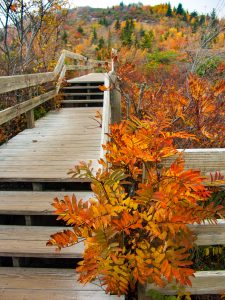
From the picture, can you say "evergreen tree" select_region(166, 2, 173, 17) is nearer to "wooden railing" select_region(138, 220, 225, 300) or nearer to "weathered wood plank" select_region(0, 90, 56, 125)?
"weathered wood plank" select_region(0, 90, 56, 125)

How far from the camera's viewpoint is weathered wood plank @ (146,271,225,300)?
→ 2111 mm

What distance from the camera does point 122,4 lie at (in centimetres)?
7925

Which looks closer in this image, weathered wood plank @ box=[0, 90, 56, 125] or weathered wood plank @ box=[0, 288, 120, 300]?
weathered wood plank @ box=[0, 288, 120, 300]

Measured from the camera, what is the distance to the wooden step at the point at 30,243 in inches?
103

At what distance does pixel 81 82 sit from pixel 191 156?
748 cm

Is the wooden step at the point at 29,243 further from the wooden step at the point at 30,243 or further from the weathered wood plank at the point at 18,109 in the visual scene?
the weathered wood plank at the point at 18,109

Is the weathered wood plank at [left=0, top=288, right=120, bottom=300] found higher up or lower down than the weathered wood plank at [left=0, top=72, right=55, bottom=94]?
lower down

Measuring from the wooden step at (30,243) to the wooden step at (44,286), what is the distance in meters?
0.16

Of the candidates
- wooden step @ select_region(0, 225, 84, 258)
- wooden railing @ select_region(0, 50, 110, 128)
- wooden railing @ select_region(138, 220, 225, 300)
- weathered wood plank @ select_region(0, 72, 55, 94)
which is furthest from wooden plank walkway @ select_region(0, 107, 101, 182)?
wooden railing @ select_region(138, 220, 225, 300)

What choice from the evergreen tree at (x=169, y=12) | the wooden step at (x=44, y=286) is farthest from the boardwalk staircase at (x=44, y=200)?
the evergreen tree at (x=169, y=12)

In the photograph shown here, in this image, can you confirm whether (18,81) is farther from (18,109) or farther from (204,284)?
(204,284)

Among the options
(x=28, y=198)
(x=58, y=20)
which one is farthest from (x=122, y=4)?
(x=28, y=198)

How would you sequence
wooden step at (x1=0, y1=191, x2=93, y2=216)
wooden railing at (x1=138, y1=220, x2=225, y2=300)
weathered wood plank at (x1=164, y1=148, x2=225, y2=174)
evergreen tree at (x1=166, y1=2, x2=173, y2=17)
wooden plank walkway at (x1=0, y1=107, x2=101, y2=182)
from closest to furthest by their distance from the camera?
weathered wood plank at (x1=164, y1=148, x2=225, y2=174)
wooden railing at (x1=138, y1=220, x2=225, y2=300)
wooden step at (x1=0, y1=191, x2=93, y2=216)
wooden plank walkway at (x1=0, y1=107, x2=101, y2=182)
evergreen tree at (x1=166, y1=2, x2=173, y2=17)

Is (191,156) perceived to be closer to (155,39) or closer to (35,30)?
(35,30)
